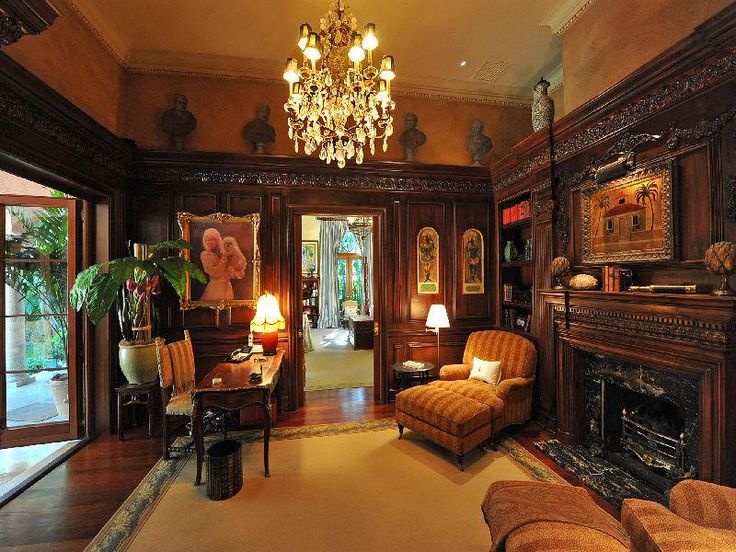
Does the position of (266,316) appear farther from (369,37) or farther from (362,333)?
(362,333)

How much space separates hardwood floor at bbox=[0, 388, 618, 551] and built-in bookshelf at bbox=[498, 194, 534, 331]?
4.55ft

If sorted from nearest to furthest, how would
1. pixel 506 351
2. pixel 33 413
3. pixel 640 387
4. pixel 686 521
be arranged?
pixel 686 521 → pixel 640 387 → pixel 33 413 → pixel 506 351

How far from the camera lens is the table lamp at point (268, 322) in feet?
12.5

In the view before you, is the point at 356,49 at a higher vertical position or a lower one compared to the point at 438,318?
higher

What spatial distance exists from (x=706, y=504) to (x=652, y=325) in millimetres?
1425

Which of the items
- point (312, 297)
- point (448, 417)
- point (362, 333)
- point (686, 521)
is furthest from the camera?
point (312, 297)

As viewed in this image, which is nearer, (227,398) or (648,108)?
(648,108)

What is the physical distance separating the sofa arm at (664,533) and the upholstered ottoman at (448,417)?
1734 mm

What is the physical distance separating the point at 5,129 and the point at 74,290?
1362 mm

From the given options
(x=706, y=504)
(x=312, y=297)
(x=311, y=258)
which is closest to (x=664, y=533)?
(x=706, y=504)

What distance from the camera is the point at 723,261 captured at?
→ 2041 mm

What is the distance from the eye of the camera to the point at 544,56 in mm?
4070

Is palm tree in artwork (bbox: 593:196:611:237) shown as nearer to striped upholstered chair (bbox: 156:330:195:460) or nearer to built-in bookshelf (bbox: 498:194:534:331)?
built-in bookshelf (bbox: 498:194:534:331)

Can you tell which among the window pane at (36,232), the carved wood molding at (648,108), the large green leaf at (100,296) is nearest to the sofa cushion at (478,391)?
the carved wood molding at (648,108)
